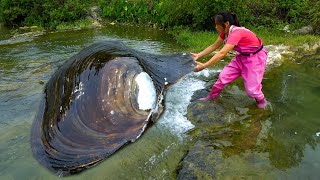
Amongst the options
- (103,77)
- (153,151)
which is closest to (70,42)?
(103,77)

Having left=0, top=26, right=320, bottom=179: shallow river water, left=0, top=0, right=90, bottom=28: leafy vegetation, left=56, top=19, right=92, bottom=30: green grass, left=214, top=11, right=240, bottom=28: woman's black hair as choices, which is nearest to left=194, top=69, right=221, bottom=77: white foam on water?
left=0, top=26, right=320, bottom=179: shallow river water

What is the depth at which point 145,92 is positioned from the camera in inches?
A: 179

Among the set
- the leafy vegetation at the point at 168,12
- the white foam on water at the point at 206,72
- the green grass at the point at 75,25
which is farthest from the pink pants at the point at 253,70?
the green grass at the point at 75,25

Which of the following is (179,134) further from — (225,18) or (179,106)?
(225,18)

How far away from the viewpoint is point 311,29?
1123cm

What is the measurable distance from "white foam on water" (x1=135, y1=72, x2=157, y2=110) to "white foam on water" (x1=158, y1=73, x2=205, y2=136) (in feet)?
1.61

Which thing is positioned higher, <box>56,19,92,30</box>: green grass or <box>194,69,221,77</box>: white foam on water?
<box>194,69,221,77</box>: white foam on water

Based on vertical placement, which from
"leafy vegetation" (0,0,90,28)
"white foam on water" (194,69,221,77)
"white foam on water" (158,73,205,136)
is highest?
"white foam on water" (158,73,205,136)

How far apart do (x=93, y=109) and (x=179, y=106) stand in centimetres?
172

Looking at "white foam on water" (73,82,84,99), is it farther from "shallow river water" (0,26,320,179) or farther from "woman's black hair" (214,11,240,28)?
"woman's black hair" (214,11,240,28)

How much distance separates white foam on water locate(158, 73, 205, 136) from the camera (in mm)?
4814

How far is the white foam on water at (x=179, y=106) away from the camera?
190 inches

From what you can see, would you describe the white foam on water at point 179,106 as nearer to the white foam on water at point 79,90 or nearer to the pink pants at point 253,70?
the pink pants at point 253,70

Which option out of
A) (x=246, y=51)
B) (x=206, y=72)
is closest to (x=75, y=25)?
(x=206, y=72)
